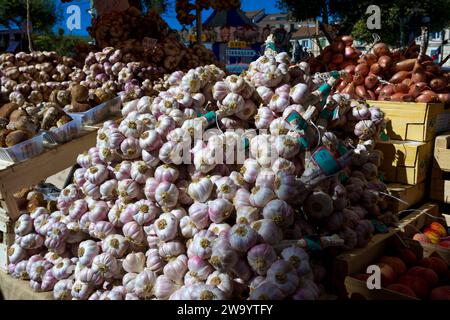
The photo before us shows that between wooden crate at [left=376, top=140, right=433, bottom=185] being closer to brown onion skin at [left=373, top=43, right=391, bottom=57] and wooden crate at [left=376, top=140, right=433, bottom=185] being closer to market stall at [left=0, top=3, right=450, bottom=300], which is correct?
market stall at [left=0, top=3, right=450, bottom=300]

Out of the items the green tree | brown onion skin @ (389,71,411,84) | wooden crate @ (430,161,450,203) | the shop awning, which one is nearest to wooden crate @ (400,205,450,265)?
wooden crate @ (430,161,450,203)

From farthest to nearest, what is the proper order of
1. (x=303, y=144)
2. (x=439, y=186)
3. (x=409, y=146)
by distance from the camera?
(x=439, y=186)
(x=409, y=146)
(x=303, y=144)

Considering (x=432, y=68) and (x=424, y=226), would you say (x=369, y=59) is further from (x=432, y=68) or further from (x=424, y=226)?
(x=424, y=226)

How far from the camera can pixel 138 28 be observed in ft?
15.3

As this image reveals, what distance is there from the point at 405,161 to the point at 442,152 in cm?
37

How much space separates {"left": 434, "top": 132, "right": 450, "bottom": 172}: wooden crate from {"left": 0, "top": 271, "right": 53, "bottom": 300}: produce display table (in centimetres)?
265

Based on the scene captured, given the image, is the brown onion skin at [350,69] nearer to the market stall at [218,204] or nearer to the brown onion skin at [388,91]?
the brown onion skin at [388,91]

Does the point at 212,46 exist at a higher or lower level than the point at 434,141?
higher

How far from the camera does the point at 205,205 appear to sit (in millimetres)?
1662

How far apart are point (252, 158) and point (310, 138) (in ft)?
0.88

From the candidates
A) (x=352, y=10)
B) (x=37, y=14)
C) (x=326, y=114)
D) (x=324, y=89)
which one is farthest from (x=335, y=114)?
(x=37, y=14)
